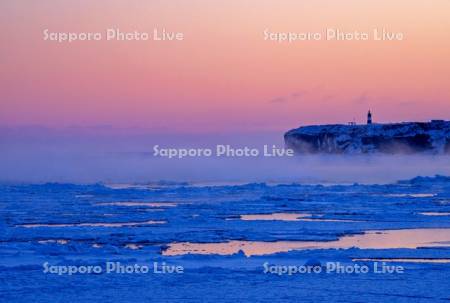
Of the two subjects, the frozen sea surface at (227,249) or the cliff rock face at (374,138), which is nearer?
the frozen sea surface at (227,249)

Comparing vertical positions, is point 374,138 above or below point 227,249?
above

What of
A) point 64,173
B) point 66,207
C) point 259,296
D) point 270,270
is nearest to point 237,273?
point 270,270

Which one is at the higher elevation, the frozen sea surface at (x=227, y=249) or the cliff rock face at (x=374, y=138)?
the cliff rock face at (x=374, y=138)

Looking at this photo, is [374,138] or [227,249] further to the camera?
[374,138]

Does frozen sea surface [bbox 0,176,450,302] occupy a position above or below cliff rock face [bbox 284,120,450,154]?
below
